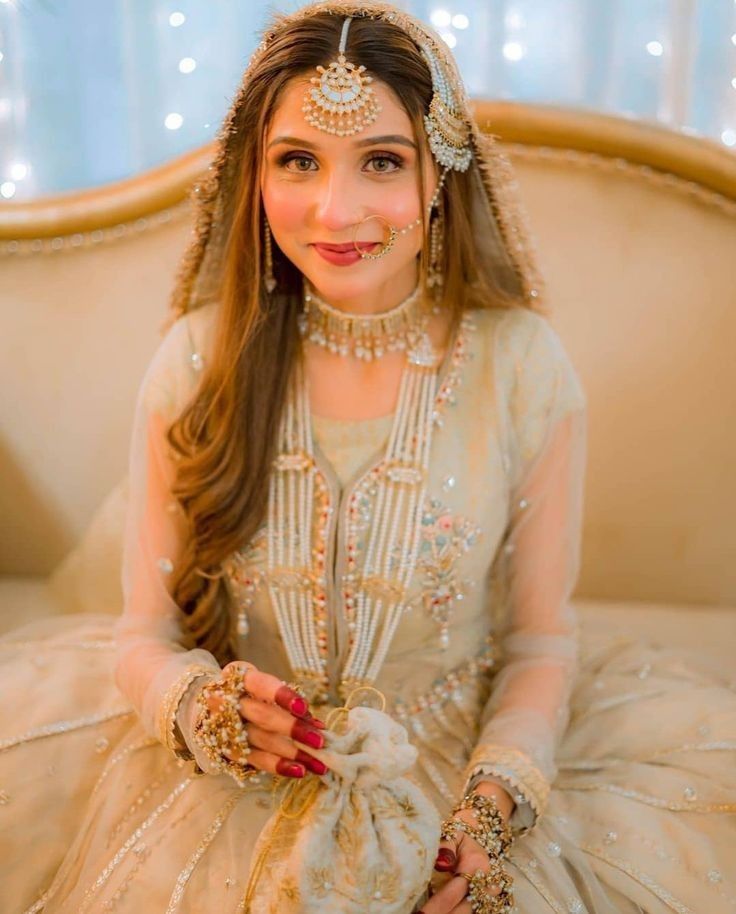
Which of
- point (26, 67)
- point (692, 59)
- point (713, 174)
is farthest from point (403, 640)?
point (26, 67)

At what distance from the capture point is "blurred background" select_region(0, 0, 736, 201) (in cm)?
158

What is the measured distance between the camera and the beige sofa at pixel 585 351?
59.8 inches

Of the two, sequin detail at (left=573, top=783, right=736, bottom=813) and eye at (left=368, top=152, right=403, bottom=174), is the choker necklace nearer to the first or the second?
eye at (left=368, top=152, right=403, bottom=174)

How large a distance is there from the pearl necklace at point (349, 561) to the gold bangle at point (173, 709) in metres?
0.14

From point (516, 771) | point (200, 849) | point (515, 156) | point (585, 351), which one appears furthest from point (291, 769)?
point (515, 156)

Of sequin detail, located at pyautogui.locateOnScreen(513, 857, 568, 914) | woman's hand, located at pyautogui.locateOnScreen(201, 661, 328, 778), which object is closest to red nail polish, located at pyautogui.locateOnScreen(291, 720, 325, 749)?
woman's hand, located at pyautogui.locateOnScreen(201, 661, 328, 778)

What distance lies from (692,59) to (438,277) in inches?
29.7

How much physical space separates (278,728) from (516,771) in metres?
0.27

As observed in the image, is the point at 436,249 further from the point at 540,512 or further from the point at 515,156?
the point at 515,156

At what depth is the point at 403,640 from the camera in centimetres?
112

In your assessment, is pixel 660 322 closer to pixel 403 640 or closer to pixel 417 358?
pixel 417 358

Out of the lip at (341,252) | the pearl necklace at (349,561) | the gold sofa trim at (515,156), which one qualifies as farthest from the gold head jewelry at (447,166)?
the gold sofa trim at (515,156)

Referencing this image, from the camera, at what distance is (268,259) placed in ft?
3.56

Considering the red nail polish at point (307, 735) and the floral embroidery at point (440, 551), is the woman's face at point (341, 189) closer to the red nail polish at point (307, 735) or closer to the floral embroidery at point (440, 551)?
the floral embroidery at point (440, 551)
